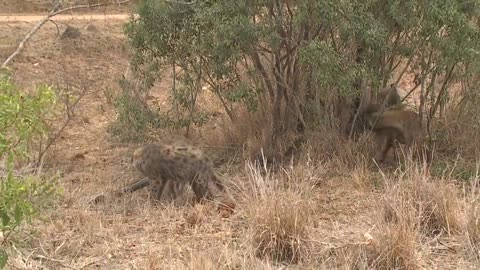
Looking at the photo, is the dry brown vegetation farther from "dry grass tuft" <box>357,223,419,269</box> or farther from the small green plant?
the small green plant

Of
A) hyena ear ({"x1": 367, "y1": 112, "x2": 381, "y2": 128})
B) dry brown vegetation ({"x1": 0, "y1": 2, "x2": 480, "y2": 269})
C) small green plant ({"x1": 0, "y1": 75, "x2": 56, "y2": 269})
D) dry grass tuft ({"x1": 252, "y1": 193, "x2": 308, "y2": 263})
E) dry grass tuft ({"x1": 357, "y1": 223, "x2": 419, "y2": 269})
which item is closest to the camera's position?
small green plant ({"x1": 0, "y1": 75, "x2": 56, "y2": 269})

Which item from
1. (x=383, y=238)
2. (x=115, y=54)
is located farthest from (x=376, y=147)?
(x=115, y=54)

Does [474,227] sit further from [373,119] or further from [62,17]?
[62,17]

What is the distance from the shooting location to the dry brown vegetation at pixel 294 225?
695cm

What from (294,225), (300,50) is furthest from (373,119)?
(294,225)

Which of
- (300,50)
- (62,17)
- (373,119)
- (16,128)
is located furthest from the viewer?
(62,17)

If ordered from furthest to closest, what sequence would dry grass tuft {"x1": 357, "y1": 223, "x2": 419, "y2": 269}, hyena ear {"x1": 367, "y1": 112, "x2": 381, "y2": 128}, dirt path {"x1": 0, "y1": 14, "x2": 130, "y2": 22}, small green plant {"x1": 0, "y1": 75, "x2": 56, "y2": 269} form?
1. dirt path {"x1": 0, "y1": 14, "x2": 130, "y2": 22}
2. hyena ear {"x1": 367, "y1": 112, "x2": 381, "y2": 128}
3. dry grass tuft {"x1": 357, "y1": 223, "x2": 419, "y2": 269}
4. small green plant {"x1": 0, "y1": 75, "x2": 56, "y2": 269}

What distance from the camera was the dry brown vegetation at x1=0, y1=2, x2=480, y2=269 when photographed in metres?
6.95

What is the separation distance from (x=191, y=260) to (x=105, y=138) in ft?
23.9

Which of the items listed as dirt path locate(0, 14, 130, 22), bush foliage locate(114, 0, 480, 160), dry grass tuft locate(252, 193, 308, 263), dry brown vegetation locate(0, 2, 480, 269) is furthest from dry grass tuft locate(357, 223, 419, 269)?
dirt path locate(0, 14, 130, 22)

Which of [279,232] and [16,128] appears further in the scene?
[279,232]

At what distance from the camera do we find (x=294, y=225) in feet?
23.7

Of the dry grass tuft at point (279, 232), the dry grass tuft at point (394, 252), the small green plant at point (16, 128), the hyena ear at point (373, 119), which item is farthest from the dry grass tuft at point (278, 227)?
the hyena ear at point (373, 119)

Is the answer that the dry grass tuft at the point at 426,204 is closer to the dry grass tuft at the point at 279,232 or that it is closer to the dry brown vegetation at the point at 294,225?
the dry brown vegetation at the point at 294,225
